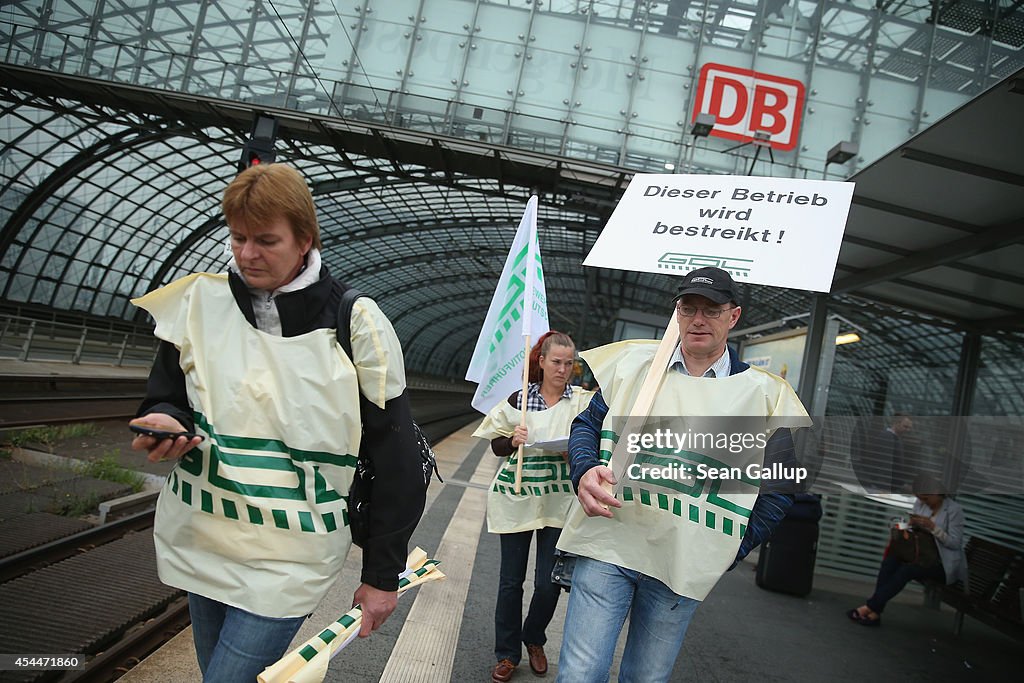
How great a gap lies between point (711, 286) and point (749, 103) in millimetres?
19614

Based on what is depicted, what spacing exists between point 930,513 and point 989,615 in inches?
35.8

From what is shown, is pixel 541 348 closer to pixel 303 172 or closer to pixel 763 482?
pixel 763 482

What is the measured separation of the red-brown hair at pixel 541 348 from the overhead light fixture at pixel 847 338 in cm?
553

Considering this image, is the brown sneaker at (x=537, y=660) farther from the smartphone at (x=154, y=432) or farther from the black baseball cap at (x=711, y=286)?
the smartphone at (x=154, y=432)

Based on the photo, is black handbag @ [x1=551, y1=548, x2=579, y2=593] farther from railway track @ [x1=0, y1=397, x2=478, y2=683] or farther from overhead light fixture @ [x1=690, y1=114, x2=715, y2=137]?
overhead light fixture @ [x1=690, y1=114, x2=715, y2=137]

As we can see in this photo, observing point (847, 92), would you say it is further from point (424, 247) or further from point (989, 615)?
point (424, 247)

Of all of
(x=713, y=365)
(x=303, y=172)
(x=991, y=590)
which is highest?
(x=303, y=172)

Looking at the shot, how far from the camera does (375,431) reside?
7.75 feet

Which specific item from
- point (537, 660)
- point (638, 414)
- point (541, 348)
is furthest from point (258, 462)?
point (541, 348)

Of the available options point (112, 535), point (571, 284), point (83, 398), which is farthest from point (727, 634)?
point (571, 284)

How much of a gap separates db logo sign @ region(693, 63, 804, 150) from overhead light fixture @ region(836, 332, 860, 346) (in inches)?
464

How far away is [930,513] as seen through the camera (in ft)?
23.1

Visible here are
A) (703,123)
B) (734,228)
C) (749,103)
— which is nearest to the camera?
(734,228)

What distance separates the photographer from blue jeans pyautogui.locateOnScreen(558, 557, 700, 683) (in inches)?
117
